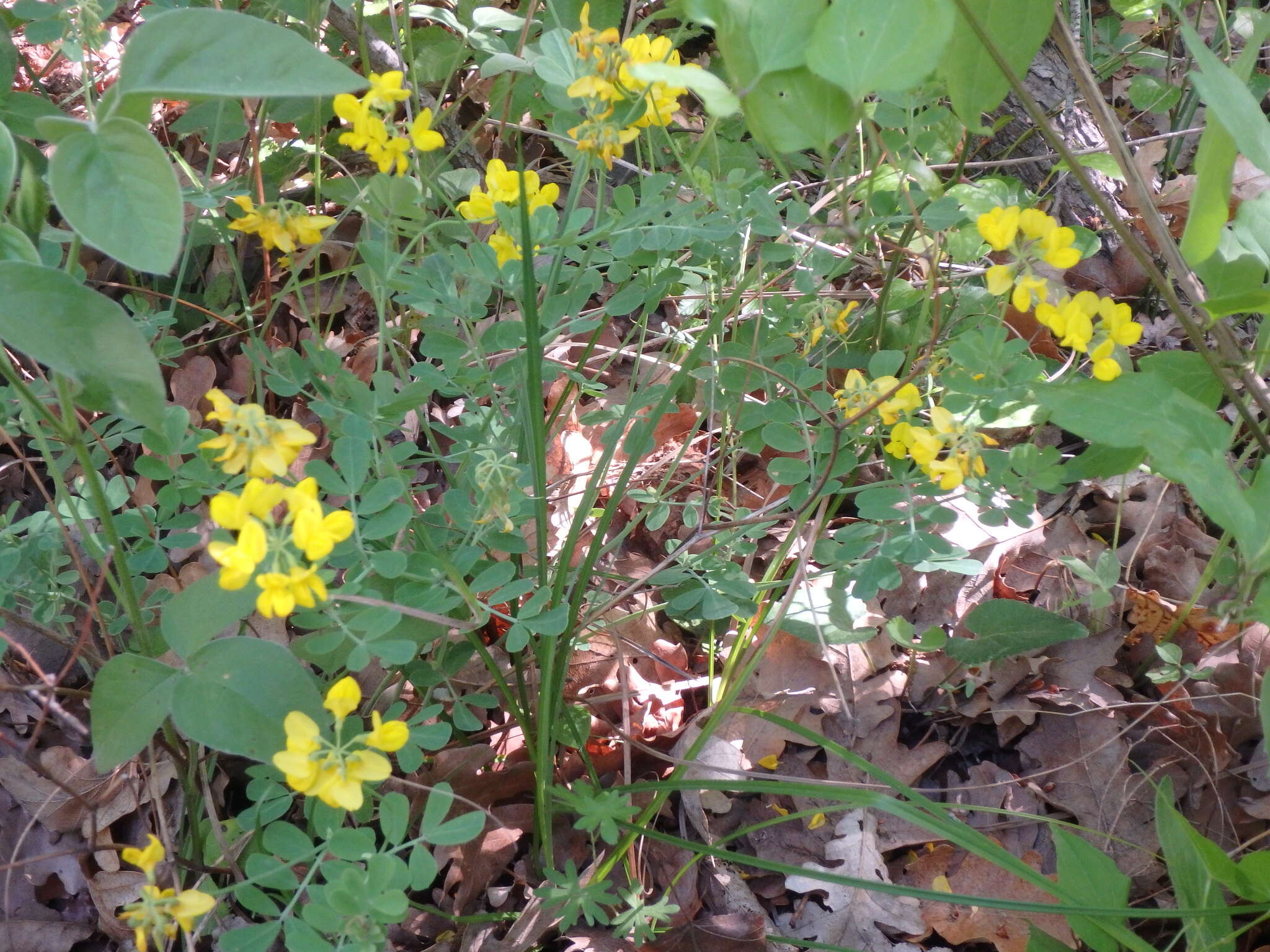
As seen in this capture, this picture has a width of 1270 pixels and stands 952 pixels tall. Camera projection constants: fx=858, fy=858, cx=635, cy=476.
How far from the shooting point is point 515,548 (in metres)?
1.09

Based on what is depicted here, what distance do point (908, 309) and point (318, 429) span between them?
4.10ft

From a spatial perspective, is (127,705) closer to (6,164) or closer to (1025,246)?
(6,164)

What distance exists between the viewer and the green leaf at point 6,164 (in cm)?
77

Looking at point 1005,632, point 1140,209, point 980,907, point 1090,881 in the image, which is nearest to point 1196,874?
point 1090,881

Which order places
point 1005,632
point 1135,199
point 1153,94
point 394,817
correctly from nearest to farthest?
1. point 394,817
2. point 1135,199
3. point 1005,632
4. point 1153,94

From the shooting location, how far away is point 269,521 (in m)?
0.76

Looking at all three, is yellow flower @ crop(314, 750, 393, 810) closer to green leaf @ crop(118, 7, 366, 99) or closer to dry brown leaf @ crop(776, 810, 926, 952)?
green leaf @ crop(118, 7, 366, 99)

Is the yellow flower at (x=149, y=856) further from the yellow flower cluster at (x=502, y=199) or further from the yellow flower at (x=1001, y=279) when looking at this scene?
the yellow flower at (x=1001, y=279)

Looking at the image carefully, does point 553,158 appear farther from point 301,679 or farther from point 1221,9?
point 301,679

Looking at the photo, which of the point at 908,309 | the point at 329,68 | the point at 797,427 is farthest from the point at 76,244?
the point at 908,309

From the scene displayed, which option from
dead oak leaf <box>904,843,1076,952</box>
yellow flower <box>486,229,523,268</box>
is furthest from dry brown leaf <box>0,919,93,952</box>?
dead oak leaf <box>904,843,1076,952</box>

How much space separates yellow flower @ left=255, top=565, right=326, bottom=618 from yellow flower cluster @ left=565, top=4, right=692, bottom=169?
0.60 m

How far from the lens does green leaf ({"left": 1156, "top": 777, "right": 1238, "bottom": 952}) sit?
1120 mm

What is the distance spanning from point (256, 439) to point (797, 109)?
2.12 feet
